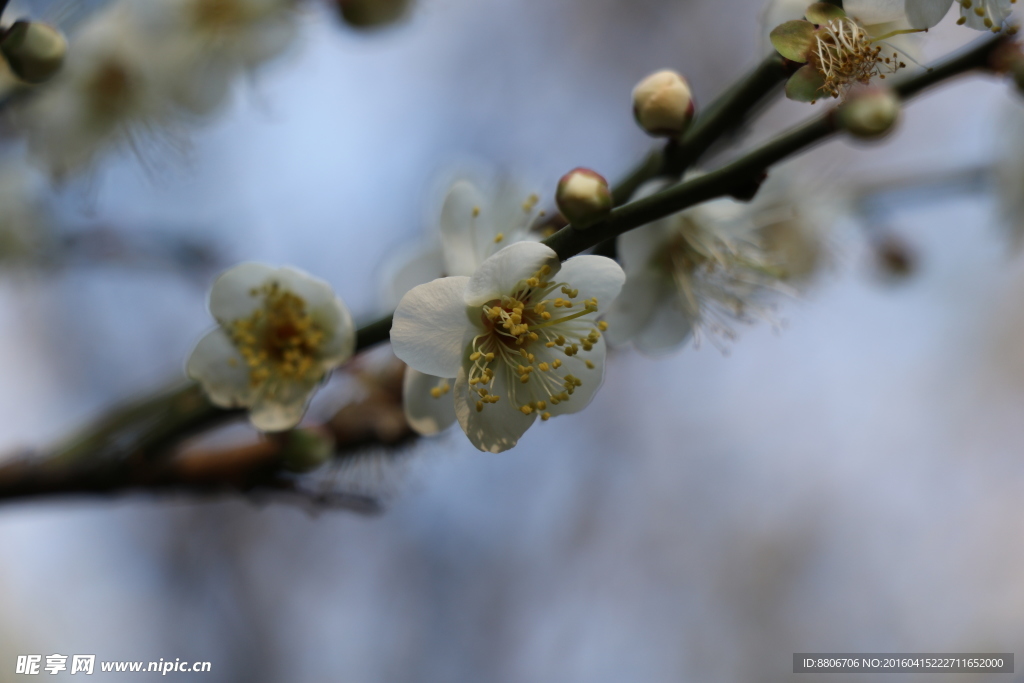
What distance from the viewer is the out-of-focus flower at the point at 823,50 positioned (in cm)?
55

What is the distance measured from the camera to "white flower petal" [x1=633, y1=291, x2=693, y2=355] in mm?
781

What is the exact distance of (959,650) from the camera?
284 cm

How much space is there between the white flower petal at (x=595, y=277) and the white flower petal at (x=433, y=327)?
96 mm

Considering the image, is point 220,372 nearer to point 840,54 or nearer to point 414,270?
point 414,270

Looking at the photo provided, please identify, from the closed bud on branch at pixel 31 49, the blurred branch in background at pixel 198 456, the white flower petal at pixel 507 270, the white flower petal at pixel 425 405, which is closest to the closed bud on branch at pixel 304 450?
the blurred branch in background at pixel 198 456

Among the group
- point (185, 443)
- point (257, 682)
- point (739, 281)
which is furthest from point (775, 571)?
point (185, 443)

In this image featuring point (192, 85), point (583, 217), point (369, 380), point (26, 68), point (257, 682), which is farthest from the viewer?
point (257, 682)

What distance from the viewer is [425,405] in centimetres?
69

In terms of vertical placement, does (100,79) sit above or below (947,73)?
above

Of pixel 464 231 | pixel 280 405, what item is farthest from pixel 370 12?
pixel 280 405

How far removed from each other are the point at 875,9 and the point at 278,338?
2.33 ft

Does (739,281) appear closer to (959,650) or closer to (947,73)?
(947,73)

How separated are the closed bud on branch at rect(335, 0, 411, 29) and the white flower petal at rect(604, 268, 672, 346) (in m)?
0.63

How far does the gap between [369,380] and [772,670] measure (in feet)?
10.8
